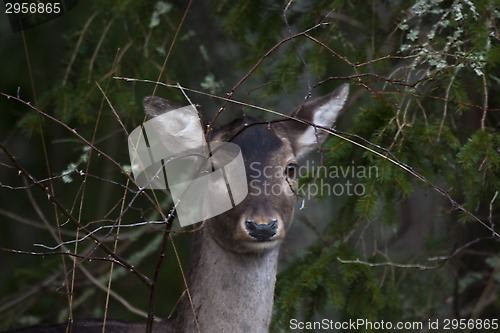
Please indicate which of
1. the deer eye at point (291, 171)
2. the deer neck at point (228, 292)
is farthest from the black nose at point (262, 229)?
the deer eye at point (291, 171)

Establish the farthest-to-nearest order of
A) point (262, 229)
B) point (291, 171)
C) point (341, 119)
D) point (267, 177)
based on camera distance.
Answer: point (341, 119)
point (291, 171)
point (267, 177)
point (262, 229)

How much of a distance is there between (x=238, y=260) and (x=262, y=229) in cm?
38

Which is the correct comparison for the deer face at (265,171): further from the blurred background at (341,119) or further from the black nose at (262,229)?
the blurred background at (341,119)

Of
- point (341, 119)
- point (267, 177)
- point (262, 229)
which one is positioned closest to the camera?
point (262, 229)

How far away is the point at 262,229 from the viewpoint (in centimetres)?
495

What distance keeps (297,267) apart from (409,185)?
86 cm

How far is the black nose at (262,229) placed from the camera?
495cm

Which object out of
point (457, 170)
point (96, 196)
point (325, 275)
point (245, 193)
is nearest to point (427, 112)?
point (457, 170)

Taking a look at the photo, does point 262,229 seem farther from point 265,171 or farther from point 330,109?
point 330,109

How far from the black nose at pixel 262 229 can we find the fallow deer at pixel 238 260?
73mm

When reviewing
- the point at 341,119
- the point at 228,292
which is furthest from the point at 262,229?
the point at 341,119

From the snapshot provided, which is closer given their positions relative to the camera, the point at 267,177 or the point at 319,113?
the point at 267,177

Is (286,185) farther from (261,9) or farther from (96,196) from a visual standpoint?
(96,196)

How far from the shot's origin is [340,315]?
7.19 meters
